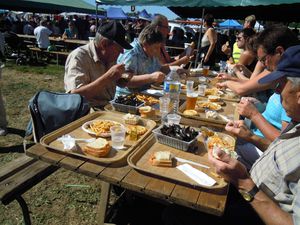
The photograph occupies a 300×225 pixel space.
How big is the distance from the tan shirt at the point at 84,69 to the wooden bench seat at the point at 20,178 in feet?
2.84

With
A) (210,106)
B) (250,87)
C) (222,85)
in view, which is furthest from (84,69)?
(250,87)

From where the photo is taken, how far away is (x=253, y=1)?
182 inches

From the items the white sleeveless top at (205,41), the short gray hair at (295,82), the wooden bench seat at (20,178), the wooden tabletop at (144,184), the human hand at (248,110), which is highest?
the white sleeveless top at (205,41)

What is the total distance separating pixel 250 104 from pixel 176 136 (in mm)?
829

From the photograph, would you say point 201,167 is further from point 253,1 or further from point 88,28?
point 88,28

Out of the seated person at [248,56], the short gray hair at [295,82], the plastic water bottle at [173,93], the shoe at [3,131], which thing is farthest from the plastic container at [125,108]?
the seated person at [248,56]

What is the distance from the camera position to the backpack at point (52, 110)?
2.23 meters

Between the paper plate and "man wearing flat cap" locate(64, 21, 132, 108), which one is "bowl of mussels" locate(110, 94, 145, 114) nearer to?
"man wearing flat cap" locate(64, 21, 132, 108)

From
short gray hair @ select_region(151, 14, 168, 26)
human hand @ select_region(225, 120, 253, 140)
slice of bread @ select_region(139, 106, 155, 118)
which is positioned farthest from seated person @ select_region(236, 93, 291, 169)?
short gray hair @ select_region(151, 14, 168, 26)

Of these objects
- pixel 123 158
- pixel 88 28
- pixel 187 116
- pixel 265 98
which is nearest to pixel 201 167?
pixel 123 158

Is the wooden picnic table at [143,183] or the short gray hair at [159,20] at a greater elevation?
the short gray hair at [159,20]

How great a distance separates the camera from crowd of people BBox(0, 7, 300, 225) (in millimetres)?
1422

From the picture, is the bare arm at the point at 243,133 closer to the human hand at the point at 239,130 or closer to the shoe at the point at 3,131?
the human hand at the point at 239,130

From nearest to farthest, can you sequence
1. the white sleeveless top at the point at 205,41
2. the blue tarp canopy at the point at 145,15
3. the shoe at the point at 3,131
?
the shoe at the point at 3,131
the white sleeveless top at the point at 205,41
the blue tarp canopy at the point at 145,15
